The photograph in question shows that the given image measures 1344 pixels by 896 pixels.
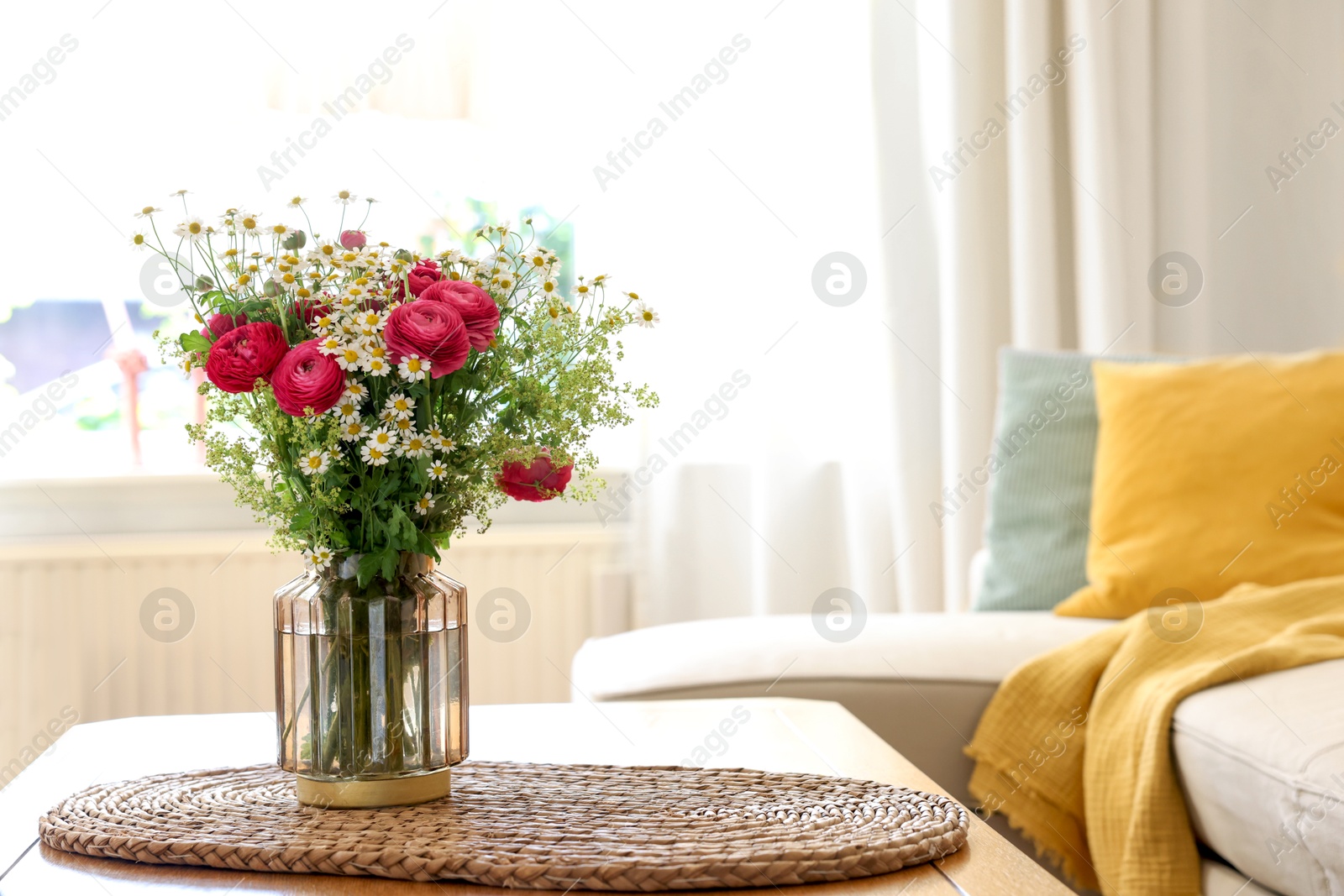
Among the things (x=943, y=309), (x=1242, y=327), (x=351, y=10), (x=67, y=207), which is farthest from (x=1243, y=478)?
(x=67, y=207)

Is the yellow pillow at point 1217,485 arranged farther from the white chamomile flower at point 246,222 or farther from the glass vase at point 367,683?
the white chamomile flower at point 246,222

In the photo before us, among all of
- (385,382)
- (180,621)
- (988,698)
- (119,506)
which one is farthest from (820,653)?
(119,506)

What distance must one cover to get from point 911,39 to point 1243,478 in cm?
142

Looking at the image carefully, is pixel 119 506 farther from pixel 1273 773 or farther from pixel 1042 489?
pixel 1273 773

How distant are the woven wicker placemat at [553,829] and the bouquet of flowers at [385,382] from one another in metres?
0.19

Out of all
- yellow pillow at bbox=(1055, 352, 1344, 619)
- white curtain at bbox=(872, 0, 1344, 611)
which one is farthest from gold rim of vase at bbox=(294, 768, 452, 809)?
white curtain at bbox=(872, 0, 1344, 611)

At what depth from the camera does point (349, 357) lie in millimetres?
815

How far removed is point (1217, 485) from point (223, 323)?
1.47 metres

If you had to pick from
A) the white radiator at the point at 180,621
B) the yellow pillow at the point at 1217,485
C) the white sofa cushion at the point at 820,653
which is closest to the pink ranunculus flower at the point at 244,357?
the white sofa cushion at the point at 820,653

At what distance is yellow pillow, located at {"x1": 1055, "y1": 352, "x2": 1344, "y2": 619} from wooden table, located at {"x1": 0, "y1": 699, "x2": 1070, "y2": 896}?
70cm

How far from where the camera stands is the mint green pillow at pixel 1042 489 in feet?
6.45

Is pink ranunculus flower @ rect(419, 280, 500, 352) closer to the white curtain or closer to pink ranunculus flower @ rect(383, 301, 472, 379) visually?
pink ranunculus flower @ rect(383, 301, 472, 379)

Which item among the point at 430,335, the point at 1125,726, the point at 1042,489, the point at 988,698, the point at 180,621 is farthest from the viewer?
the point at 180,621

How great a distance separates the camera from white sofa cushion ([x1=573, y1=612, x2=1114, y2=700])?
1.60m
